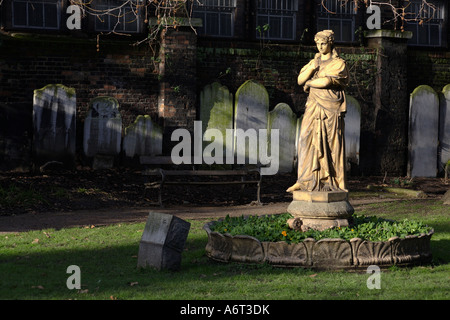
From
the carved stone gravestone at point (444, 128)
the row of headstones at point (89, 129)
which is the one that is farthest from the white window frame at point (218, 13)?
the carved stone gravestone at point (444, 128)

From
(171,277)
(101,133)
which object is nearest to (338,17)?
(101,133)

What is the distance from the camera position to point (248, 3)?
53.8 feet

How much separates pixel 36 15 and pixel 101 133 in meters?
3.08

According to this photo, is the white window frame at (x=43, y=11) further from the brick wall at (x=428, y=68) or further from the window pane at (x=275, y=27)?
the brick wall at (x=428, y=68)

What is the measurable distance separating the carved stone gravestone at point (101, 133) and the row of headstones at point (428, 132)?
708cm

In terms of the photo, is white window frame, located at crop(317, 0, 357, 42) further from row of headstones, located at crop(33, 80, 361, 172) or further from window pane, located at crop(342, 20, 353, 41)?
row of headstones, located at crop(33, 80, 361, 172)

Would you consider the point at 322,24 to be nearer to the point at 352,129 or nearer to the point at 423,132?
the point at 352,129

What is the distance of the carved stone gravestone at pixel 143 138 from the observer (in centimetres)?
1492

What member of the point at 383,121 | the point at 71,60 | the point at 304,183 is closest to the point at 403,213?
the point at 304,183

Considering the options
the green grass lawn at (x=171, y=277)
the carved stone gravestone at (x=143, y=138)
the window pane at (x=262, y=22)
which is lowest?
the green grass lawn at (x=171, y=277)

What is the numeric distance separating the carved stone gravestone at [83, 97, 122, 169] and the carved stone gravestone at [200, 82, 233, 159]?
1.93 m

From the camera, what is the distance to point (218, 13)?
1630 cm

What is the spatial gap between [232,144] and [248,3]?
360 cm

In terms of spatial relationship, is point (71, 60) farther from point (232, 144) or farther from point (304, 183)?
point (304, 183)
